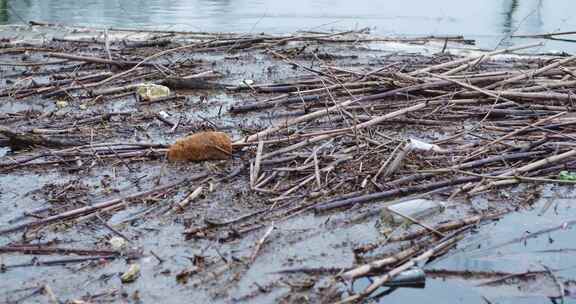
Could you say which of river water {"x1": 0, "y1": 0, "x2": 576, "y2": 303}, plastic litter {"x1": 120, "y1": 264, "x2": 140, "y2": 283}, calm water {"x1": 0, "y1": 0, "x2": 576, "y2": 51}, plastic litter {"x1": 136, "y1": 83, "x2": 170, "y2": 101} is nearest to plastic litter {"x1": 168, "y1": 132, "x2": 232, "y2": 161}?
plastic litter {"x1": 120, "y1": 264, "x2": 140, "y2": 283}

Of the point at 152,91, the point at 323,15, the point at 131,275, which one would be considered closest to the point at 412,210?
the point at 131,275

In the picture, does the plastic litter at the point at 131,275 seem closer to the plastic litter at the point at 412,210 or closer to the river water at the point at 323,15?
the plastic litter at the point at 412,210

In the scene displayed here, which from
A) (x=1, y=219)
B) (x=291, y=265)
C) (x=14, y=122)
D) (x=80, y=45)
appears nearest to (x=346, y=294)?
(x=291, y=265)

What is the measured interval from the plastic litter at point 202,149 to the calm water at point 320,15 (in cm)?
625

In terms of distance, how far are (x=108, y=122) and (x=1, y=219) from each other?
1.86 m

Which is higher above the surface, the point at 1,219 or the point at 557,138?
the point at 557,138

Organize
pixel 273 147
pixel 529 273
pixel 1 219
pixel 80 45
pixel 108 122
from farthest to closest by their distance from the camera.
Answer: pixel 80 45, pixel 108 122, pixel 273 147, pixel 1 219, pixel 529 273

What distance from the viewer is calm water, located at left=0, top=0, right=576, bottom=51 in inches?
448

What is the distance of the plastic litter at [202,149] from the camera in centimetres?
448

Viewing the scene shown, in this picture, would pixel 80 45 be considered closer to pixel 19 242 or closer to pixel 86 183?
pixel 86 183

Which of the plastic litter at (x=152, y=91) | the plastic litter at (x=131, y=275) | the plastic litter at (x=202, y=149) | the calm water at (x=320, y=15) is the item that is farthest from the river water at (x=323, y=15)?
the plastic litter at (x=131, y=275)

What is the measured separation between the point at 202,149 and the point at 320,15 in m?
9.26

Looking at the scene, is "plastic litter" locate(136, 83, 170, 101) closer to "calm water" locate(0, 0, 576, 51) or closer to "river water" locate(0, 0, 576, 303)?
"river water" locate(0, 0, 576, 303)

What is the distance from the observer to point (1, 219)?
145 inches
